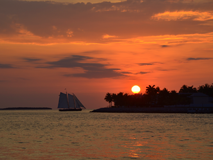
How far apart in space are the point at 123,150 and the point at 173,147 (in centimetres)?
647

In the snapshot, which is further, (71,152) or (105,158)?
(71,152)

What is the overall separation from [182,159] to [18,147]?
2073 centimetres

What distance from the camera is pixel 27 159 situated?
28.4m

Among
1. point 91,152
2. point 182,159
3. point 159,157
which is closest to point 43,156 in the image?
point 91,152

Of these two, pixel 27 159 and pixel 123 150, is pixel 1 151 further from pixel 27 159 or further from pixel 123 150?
pixel 123 150

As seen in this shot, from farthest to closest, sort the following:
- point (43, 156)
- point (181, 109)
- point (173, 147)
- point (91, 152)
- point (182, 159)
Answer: point (181, 109), point (173, 147), point (91, 152), point (43, 156), point (182, 159)

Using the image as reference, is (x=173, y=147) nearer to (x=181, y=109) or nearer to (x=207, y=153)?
(x=207, y=153)

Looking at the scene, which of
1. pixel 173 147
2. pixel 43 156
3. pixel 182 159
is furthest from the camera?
pixel 173 147

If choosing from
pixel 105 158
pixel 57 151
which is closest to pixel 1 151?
pixel 57 151

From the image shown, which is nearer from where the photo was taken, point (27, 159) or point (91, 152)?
point (27, 159)

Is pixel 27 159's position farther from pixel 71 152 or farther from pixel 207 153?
pixel 207 153

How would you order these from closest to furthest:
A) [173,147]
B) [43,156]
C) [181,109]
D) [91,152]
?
[43,156] → [91,152] → [173,147] → [181,109]

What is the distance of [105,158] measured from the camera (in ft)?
94.5

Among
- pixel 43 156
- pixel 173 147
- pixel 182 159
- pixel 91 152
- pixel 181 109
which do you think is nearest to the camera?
pixel 182 159
